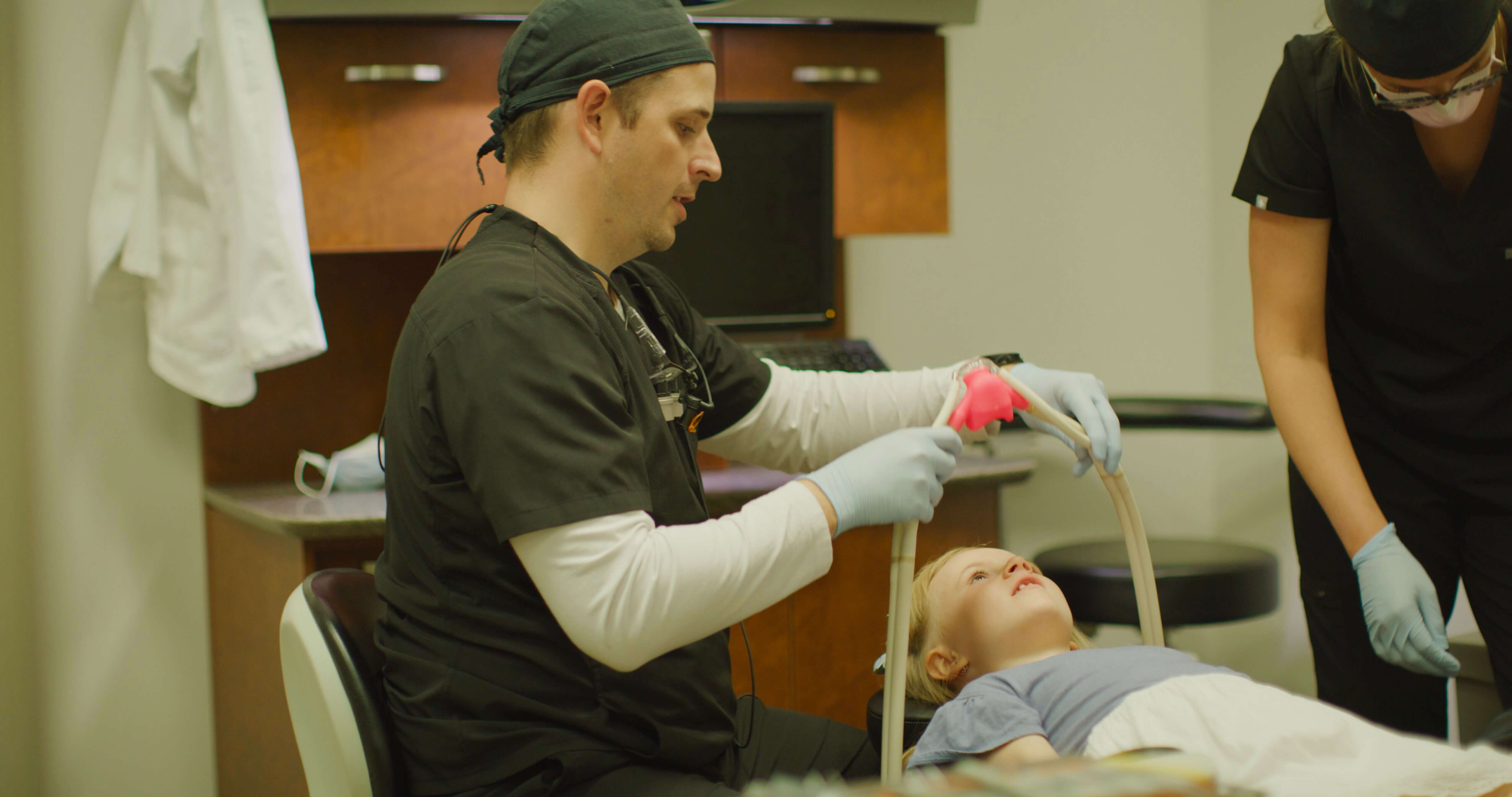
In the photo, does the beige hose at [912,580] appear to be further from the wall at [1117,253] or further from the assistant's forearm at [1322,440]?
the wall at [1117,253]

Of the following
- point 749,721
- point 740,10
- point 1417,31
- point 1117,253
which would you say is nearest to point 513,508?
point 749,721

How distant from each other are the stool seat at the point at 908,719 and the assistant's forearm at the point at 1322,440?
1.73ft

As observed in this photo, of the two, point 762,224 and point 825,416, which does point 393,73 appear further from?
point 825,416

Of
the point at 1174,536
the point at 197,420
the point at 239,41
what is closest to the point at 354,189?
the point at 239,41

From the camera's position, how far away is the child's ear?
146cm

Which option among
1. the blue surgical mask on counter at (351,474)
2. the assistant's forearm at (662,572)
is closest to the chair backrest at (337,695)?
the assistant's forearm at (662,572)

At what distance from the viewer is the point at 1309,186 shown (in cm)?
134

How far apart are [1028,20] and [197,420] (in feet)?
6.52

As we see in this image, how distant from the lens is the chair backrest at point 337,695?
1.02m

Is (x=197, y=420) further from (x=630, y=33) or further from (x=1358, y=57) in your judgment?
(x=1358, y=57)

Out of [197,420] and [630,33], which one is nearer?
[630,33]

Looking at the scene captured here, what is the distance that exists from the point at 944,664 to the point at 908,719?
0.16 m

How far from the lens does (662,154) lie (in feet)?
3.77

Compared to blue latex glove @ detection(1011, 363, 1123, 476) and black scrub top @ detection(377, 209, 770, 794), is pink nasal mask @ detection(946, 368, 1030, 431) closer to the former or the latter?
blue latex glove @ detection(1011, 363, 1123, 476)
